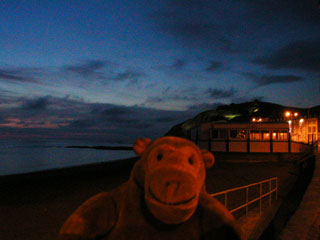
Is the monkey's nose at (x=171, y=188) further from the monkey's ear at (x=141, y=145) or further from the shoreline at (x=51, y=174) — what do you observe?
the shoreline at (x=51, y=174)

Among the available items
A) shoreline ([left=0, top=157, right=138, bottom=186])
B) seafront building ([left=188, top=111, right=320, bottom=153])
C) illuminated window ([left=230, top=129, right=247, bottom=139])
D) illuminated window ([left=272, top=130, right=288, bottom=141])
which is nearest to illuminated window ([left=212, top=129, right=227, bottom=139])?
seafront building ([left=188, top=111, right=320, bottom=153])

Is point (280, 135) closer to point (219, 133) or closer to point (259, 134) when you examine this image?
point (259, 134)

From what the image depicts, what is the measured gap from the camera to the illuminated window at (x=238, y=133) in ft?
87.6

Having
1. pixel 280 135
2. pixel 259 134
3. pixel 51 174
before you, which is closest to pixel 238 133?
pixel 259 134

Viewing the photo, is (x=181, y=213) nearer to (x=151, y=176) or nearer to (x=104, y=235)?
(x=151, y=176)

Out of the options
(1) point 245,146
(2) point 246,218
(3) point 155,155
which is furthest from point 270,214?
(1) point 245,146

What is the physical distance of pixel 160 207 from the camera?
73.9 inches

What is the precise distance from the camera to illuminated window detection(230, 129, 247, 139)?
87.6ft

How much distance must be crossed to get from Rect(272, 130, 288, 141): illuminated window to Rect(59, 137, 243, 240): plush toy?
26.1 metres

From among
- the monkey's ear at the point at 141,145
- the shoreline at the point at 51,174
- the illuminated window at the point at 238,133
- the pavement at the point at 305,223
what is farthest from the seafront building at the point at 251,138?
the monkey's ear at the point at 141,145

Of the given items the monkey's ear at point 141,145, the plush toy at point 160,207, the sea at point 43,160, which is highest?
the monkey's ear at point 141,145

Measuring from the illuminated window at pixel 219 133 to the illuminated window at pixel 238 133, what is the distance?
692mm

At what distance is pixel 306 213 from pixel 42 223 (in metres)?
7.52

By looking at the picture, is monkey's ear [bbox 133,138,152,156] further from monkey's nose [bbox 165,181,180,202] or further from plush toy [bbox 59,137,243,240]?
monkey's nose [bbox 165,181,180,202]
